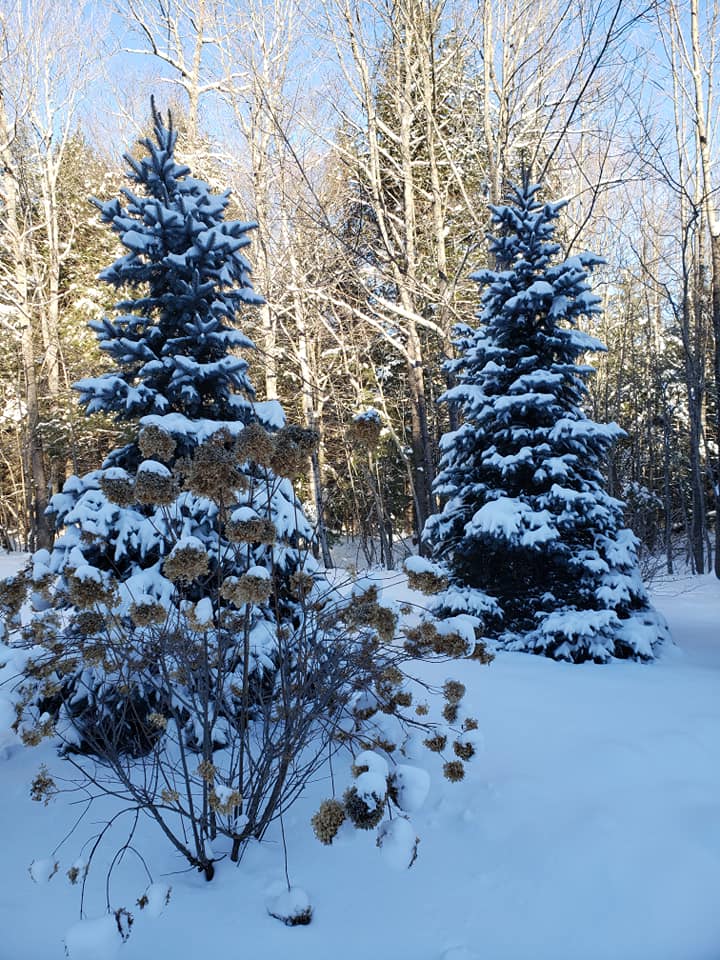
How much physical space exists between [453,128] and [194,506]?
10.7 metres

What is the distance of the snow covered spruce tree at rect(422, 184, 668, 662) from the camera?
201 inches

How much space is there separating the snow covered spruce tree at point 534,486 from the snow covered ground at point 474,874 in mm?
1840

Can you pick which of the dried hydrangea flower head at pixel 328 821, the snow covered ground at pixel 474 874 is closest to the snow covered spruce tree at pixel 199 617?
the dried hydrangea flower head at pixel 328 821

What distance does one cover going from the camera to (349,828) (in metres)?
2.64

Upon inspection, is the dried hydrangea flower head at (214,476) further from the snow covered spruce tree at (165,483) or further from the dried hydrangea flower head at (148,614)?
the dried hydrangea flower head at (148,614)

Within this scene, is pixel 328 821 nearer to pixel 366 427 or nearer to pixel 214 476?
pixel 214 476

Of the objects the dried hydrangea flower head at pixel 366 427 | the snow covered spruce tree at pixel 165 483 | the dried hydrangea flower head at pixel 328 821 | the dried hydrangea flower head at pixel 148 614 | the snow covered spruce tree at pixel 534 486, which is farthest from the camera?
the snow covered spruce tree at pixel 534 486

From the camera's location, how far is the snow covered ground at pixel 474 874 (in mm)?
1966

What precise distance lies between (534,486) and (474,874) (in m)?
3.83

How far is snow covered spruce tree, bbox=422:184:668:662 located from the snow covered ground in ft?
6.04

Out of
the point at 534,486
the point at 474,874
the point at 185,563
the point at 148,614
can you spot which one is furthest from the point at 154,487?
the point at 534,486

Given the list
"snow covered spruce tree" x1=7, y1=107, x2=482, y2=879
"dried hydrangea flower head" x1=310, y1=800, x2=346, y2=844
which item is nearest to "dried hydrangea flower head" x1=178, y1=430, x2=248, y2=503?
"snow covered spruce tree" x1=7, y1=107, x2=482, y2=879

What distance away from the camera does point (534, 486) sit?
5.59 metres

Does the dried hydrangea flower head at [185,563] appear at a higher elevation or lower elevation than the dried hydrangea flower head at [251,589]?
higher
